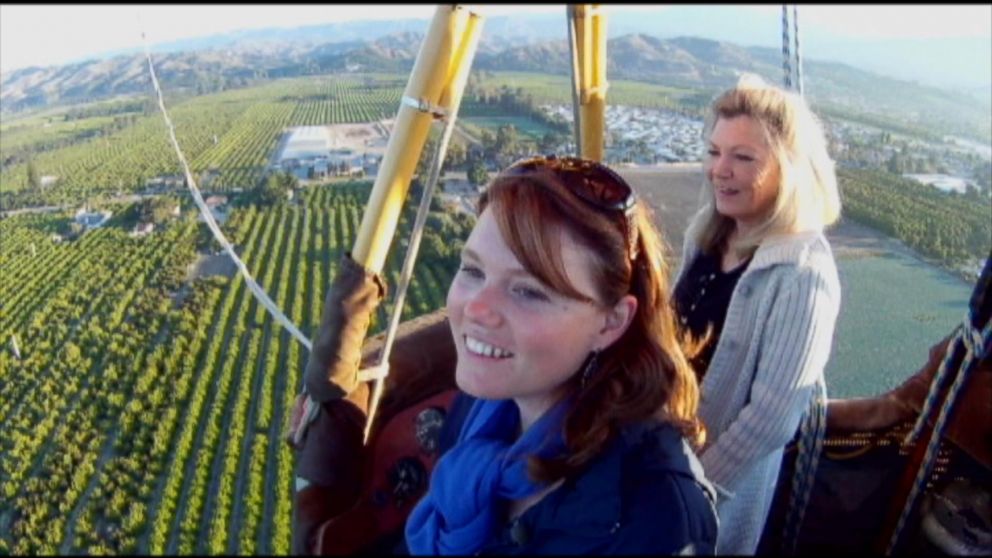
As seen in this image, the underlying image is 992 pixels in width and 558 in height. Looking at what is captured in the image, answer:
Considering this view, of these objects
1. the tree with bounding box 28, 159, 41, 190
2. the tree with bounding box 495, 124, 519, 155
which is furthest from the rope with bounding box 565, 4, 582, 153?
the tree with bounding box 28, 159, 41, 190

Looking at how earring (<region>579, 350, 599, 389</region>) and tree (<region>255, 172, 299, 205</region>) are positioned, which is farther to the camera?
tree (<region>255, 172, 299, 205</region>)

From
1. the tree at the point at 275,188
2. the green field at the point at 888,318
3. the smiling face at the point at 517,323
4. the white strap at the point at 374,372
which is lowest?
the tree at the point at 275,188

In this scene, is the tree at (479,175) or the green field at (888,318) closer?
the tree at (479,175)

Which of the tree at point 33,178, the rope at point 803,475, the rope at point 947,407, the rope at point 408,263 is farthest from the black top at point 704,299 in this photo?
the tree at point 33,178

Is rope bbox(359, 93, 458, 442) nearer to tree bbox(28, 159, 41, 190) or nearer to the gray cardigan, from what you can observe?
the gray cardigan

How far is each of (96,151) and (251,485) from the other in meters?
7.06

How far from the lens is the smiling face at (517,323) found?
24.7 inches

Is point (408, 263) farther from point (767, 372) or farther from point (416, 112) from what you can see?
point (767, 372)

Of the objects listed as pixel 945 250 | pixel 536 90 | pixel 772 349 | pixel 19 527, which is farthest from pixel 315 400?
pixel 536 90

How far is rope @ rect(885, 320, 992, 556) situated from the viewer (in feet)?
2.64

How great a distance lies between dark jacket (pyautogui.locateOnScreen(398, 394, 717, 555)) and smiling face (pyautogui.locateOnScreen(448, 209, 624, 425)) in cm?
8

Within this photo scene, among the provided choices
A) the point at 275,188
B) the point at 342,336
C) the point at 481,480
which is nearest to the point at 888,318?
the point at 342,336

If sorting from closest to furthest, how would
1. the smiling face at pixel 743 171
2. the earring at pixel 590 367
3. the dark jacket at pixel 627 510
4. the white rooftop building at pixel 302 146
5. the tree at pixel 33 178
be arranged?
the dark jacket at pixel 627 510 → the earring at pixel 590 367 → the smiling face at pixel 743 171 → the tree at pixel 33 178 → the white rooftop building at pixel 302 146

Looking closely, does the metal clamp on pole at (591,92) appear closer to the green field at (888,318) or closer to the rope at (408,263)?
the rope at (408,263)
